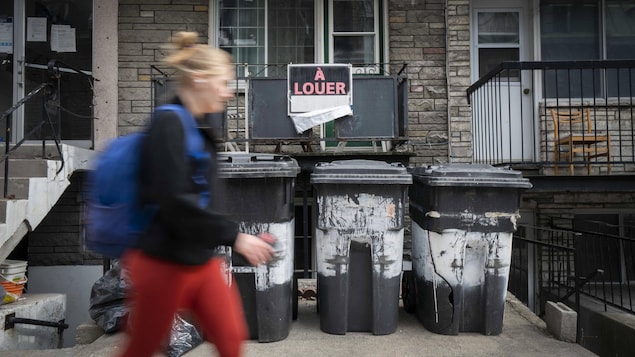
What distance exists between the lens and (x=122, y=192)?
1.88 meters

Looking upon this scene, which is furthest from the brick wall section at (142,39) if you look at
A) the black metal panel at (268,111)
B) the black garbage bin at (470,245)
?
the black garbage bin at (470,245)

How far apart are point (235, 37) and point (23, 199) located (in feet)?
12.4

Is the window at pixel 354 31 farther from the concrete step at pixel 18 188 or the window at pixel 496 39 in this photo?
the concrete step at pixel 18 188

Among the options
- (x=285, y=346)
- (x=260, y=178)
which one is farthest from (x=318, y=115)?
(x=285, y=346)

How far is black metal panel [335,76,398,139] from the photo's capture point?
6.34 m

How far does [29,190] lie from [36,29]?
347 cm

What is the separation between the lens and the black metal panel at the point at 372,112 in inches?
249

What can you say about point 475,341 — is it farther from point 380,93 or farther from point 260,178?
point 380,93

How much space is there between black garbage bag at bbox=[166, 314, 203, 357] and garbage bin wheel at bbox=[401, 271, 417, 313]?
1942mm

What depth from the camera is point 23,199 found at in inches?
208

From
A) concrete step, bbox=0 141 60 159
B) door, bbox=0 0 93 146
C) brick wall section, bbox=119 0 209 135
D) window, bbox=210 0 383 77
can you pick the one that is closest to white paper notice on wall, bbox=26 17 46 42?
door, bbox=0 0 93 146

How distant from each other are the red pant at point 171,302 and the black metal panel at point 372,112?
4459 mm

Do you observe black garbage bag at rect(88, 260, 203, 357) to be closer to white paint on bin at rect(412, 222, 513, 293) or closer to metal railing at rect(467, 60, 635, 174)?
white paint on bin at rect(412, 222, 513, 293)

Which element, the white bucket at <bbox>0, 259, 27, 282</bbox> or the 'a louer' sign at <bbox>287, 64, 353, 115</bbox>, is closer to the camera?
the white bucket at <bbox>0, 259, 27, 282</bbox>
